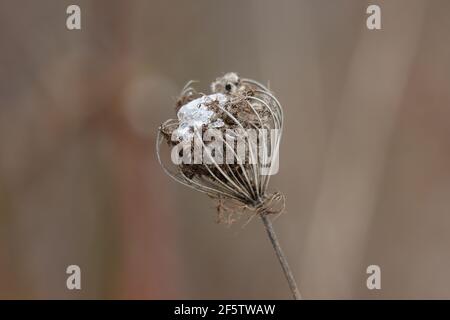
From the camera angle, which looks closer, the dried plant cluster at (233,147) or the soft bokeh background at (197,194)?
the dried plant cluster at (233,147)

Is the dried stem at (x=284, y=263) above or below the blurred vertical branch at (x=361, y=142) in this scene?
below

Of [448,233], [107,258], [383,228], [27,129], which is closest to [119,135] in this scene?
[27,129]

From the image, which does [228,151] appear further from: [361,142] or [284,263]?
[361,142]

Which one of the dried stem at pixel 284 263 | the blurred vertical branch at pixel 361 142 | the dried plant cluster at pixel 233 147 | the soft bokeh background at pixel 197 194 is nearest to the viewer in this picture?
the dried stem at pixel 284 263

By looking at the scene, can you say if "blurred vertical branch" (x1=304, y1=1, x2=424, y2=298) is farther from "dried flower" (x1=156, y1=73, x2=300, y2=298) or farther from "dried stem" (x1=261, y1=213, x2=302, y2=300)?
"dried stem" (x1=261, y1=213, x2=302, y2=300)

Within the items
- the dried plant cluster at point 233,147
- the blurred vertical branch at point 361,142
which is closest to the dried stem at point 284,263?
the dried plant cluster at point 233,147

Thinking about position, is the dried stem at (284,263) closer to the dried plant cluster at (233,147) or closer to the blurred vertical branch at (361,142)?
the dried plant cluster at (233,147)

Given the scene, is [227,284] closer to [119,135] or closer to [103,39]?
[119,135]
